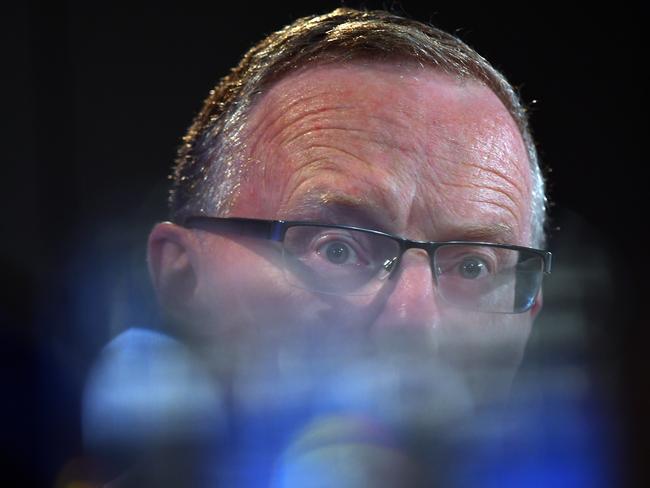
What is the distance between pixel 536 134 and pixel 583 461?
93cm

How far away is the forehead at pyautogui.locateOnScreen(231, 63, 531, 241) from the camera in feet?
4.62

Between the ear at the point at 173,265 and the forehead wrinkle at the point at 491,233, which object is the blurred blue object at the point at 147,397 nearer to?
the ear at the point at 173,265

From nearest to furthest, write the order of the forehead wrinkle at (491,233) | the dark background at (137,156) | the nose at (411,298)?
the nose at (411,298) < the forehead wrinkle at (491,233) < the dark background at (137,156)

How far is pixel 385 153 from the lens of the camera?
143cm

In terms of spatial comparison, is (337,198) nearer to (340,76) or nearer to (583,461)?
(340,76)

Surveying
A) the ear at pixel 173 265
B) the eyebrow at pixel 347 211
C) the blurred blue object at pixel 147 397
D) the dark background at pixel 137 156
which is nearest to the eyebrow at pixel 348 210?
the eyebrow at pixel 347 211

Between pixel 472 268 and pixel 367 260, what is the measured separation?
20cm

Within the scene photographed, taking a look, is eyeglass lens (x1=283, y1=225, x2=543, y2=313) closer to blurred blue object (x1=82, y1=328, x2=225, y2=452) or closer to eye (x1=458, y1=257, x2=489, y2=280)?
eye (x1=458, y1=257, x2=489, y2=280)

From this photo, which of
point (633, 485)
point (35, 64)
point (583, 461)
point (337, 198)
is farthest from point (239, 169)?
point (633, 485)

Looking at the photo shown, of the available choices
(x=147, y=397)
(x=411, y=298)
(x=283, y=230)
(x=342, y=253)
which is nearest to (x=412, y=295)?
(x=411, y=298)

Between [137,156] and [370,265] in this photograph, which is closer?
[370,265]

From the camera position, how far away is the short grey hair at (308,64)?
1.56m

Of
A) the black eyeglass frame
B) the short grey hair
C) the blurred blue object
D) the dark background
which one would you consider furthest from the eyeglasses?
the dark background

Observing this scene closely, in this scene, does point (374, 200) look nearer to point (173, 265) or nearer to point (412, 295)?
point (412, 295)
